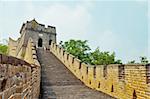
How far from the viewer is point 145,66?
21.3ft

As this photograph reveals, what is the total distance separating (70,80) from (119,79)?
17.4ft

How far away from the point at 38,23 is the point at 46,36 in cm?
211

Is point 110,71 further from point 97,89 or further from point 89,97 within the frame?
point 97,89

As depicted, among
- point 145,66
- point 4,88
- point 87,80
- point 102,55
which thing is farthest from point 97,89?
point 102,55

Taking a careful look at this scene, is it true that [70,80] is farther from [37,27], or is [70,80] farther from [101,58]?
[37,27]

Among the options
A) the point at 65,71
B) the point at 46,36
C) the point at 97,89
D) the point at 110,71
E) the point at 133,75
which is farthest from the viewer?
the point at 46,36

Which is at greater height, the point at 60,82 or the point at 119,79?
the point at 119,79

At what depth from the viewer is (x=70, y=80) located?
13.7 meters

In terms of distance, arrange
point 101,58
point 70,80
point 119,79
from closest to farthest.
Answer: point 119,79 → point 70,80 → point 101,58

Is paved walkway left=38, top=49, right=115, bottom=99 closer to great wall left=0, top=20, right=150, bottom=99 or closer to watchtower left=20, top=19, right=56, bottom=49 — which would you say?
great wall left=0, top=20, right=150, bottom=99

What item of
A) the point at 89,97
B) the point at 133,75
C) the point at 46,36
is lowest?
the point at 89,97

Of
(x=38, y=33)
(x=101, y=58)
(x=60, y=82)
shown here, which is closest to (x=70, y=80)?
(x=60, y=82)

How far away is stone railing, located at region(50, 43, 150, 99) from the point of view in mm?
6758

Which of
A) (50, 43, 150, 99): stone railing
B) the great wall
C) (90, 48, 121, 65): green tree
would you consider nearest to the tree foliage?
(90, 48, 121, 65): green tree
